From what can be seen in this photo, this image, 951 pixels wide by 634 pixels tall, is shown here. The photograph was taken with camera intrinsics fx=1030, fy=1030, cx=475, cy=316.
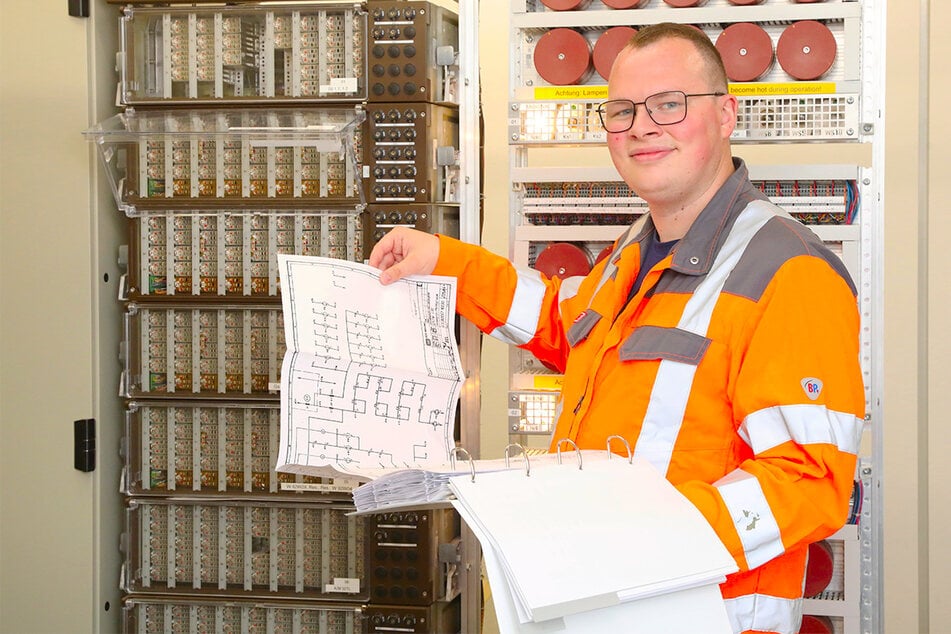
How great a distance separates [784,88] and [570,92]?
570 mm

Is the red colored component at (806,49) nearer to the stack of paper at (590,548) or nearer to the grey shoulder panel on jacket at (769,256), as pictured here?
the grey shoulder panel on jacket at (769,256)

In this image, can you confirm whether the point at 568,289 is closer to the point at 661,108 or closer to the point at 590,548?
the point at 661,108

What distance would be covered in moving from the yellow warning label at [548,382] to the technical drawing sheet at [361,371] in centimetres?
58

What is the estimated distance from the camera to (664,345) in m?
1.83

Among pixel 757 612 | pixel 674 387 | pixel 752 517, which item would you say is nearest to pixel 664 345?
pixel 674 387

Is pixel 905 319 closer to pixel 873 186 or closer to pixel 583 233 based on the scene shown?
pixel 873 186

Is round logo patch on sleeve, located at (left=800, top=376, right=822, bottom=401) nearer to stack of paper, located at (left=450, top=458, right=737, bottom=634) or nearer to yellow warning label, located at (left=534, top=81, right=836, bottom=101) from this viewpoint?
stack of paper, located at (left=450, top=458, right=737, bottom=634)

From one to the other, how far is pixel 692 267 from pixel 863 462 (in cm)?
118

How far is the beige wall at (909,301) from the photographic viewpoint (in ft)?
11.0

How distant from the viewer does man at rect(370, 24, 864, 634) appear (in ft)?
5.32

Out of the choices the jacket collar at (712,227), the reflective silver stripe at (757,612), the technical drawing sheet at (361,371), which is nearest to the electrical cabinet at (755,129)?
the technical drawing sheet at (361,371)

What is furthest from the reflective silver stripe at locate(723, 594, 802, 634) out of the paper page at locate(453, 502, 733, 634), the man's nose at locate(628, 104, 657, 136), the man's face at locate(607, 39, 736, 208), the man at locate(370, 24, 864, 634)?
the man's nose at locate(628, 104, 657, 136)

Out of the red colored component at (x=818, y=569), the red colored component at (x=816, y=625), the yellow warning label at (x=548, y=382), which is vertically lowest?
the red colored component at (x=816, y=625)

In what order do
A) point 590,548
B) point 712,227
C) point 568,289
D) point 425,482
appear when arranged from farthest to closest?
1. point 568,289
2. point 712,227
3. point 425,482
4. point 590,548
